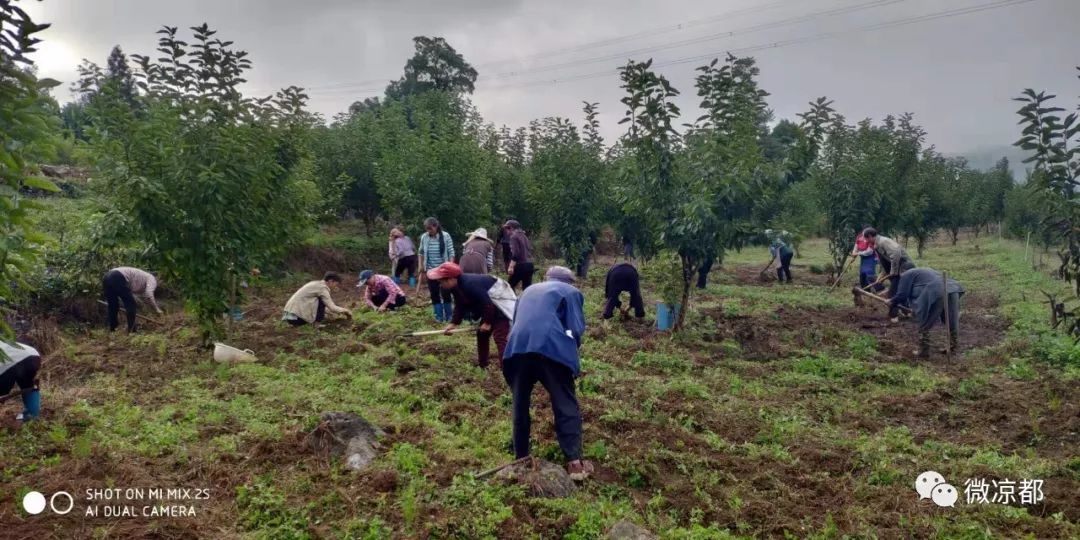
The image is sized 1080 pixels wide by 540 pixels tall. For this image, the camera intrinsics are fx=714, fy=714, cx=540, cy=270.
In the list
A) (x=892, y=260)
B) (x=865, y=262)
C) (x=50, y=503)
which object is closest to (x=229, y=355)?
(x=50, y=503)

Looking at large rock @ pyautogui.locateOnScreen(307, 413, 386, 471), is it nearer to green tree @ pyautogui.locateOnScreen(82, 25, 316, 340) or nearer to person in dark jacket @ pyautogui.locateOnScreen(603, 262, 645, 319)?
green tree @ pyautogui.locateOnScreen(82, 25, 316, 340)

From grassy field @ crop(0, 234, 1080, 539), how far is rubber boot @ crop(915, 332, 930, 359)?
0.91 feet

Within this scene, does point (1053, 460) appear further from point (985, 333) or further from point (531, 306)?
point (985, 333)

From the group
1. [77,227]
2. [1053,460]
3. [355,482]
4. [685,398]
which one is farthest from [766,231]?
→ [77,227]

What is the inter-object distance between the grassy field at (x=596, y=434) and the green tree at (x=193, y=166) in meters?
1.18

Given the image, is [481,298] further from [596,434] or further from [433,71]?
[433,71]

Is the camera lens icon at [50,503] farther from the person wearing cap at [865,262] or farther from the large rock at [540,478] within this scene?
the person wearing cap at [865,262]

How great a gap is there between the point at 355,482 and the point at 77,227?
36.4 feet

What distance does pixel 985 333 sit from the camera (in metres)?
11.0

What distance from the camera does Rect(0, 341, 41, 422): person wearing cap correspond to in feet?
19.2

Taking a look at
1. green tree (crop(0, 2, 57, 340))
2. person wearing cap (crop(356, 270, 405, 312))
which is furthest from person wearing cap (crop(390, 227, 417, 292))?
green tree (crop(0, 2, 57, 340))

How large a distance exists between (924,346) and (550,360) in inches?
252

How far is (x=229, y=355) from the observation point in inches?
337

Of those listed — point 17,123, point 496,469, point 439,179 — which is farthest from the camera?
Answer: point 439,179
